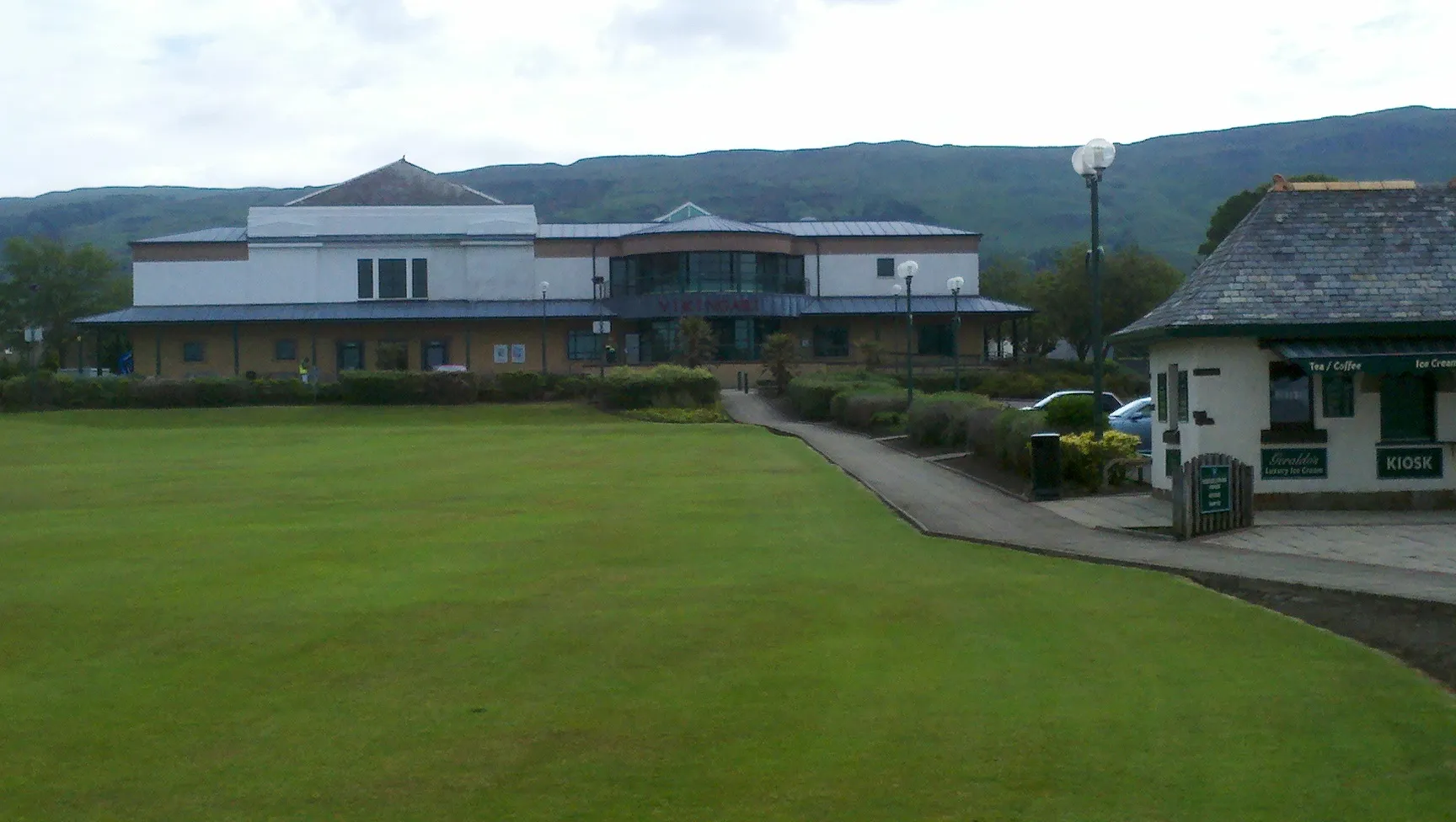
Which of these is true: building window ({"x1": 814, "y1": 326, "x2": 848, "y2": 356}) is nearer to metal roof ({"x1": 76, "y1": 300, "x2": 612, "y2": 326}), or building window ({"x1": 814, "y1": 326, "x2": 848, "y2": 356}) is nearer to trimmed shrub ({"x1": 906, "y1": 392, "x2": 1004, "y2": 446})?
metal roof ({"x1": 76, "y1": 300, "x2": 612, "y2": 326})

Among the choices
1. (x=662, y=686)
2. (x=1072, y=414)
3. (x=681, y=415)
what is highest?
(x=1072, y=414)

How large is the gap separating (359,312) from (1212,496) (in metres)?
63.9

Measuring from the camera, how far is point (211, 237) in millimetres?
80500

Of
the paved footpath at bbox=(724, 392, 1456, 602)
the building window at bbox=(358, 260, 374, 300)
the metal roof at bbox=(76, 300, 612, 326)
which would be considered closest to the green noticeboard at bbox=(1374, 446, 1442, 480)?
the paved footpath at bbox=(724, 392, 1456, 602)

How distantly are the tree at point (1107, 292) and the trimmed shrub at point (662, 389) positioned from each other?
2359 cm

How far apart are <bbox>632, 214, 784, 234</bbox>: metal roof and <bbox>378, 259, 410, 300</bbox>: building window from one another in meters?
13.3

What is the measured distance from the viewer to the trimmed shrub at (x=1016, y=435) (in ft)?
80.1

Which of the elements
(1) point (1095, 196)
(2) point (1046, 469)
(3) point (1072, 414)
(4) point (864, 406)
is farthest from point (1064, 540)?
(4) point (864, 406)

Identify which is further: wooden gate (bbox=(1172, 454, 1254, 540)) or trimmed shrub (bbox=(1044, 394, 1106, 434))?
trimmed shrub (bbox=(1044, 394, 1106, 434))

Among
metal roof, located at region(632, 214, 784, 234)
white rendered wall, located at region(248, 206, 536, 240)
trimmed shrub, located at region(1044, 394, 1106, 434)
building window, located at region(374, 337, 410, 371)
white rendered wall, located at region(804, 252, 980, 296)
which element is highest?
white rendered wall, located at region(248, 206, 536, 240)

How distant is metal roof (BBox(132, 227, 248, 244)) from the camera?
7789 cm

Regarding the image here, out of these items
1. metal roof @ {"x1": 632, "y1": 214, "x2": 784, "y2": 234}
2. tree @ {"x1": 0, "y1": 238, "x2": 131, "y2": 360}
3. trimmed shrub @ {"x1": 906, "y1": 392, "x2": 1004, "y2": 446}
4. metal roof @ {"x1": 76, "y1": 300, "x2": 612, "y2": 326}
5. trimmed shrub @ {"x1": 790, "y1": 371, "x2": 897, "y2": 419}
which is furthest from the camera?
tree @ {"x1": 0, "y1": 238, "x2": 131, "y2": 360}

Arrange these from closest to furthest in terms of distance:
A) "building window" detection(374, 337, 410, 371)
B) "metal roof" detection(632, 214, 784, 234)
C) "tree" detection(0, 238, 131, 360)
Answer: "building window" detection(374, 337, 410, 371) < "metal roof" detection(632, 214, 784, 234) < "tree" detection(0, 238, 131, 360)

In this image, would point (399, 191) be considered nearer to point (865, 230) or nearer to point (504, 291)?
point (504, 291)
